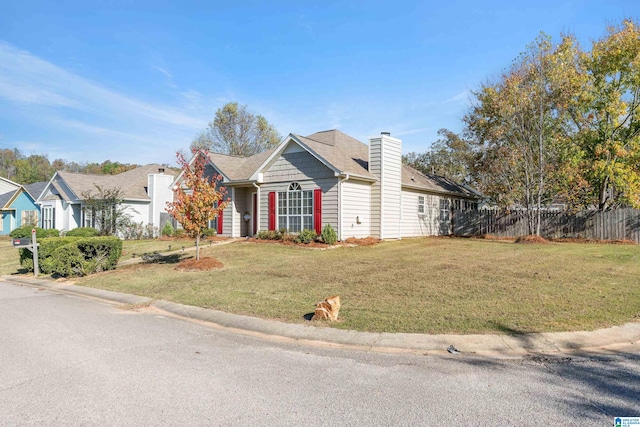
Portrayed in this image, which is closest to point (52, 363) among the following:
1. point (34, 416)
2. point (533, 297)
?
point (34, 416)

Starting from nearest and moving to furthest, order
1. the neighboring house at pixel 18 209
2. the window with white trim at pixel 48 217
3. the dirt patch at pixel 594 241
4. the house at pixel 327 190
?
the house at pixel 327 190 < the dirt patch at pixel 594 241 < the window with white trim at pixel 48 217 < the neighboring house at pixel 18 209

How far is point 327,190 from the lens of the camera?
18.5 metres

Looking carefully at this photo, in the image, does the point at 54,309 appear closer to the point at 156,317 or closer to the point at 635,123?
the point at 156,317

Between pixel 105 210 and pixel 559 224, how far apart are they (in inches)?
1056

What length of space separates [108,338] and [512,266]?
10.0 m

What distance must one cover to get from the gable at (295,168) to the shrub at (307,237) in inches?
100

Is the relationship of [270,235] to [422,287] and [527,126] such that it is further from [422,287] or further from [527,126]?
[527,126]

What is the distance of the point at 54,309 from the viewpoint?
8.72 m

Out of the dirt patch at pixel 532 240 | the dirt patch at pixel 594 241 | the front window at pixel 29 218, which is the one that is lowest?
the dirt patch at pixel 594 241

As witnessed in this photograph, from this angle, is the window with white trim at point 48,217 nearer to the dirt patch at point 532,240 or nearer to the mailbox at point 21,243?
the mailbox at point 21,243

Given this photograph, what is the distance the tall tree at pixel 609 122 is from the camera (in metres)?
20.2

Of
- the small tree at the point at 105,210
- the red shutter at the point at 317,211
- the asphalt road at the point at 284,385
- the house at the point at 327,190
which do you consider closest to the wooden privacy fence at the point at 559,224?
the house at the point at 327,190

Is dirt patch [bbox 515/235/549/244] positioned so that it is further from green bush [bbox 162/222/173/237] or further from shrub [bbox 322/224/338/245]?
green bush [bbox 162/222/173/237]

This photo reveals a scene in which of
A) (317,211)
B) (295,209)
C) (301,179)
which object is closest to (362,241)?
(317,211)
